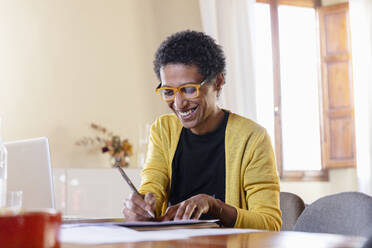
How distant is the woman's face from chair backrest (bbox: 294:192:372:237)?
71cm

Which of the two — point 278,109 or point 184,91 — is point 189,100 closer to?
point 184,91

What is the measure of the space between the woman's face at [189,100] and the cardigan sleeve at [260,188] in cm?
22

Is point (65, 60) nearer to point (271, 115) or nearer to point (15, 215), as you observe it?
point (271, 115)

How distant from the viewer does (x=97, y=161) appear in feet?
14.6

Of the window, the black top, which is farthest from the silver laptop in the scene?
the window

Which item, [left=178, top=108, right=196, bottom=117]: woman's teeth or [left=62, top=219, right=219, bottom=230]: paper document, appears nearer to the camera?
[left=62, top=219, right=219, bottom=230]: paper document

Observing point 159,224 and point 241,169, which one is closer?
point 159,224

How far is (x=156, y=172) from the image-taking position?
6.61ft

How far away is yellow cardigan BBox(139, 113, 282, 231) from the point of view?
1.78 meters

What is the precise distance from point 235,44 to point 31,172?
10.9 feet

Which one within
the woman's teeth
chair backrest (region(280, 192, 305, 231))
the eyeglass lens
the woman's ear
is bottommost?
chair backrest (region(280, 192, 305, 231))

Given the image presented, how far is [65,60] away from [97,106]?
17.6 inches

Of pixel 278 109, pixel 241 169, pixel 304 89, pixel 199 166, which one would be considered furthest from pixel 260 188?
pixel 304 89

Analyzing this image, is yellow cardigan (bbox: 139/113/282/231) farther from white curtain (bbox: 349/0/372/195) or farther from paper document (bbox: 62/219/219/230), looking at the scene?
white curtain (bbox: 349/0/372/195)
